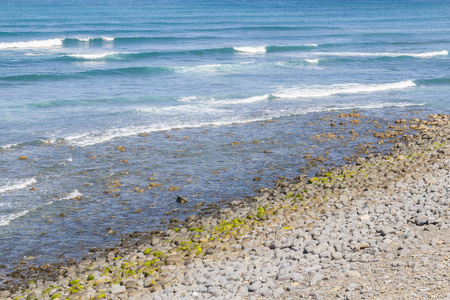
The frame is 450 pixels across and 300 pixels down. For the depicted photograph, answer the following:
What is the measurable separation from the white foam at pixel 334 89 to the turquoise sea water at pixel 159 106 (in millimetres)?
184

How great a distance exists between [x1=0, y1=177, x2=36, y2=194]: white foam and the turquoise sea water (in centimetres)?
3

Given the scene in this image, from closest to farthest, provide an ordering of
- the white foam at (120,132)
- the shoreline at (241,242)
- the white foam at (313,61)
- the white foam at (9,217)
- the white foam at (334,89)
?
the shoreline at (241,242) → the white foam at (9,217) → the white foam at (120,132) → the white foam at (334,89) → the white foam at (313,61)

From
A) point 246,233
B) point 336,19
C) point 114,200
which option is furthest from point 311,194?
point 336,19

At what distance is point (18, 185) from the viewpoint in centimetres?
1695

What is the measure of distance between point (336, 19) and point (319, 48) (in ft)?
111

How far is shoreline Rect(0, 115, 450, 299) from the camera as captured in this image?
1045cm

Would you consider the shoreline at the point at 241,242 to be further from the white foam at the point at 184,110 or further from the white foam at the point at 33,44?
the white foam at the point at 33,44

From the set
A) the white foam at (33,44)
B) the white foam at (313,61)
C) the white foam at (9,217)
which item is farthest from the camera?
the white foam at (33,44)

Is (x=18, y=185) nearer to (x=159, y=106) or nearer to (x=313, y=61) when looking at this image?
(x=159, y=106)

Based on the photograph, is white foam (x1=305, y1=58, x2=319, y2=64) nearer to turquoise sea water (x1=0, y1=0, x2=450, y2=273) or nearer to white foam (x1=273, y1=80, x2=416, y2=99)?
turquoise sea water (x1=0, y1=0, x2=450, y2=273)

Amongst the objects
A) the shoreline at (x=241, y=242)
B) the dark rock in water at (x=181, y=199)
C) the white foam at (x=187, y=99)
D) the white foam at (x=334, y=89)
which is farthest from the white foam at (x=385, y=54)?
the dark rock in water at (x=181, y=199)

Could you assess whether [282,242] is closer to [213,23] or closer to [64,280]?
[64,280]

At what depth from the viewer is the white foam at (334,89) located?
102 ft

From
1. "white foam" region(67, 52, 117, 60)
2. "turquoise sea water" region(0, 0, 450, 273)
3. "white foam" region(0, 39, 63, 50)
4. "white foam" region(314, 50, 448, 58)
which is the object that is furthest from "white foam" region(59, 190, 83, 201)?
"white foam" region(0, 39, 63, 50)
